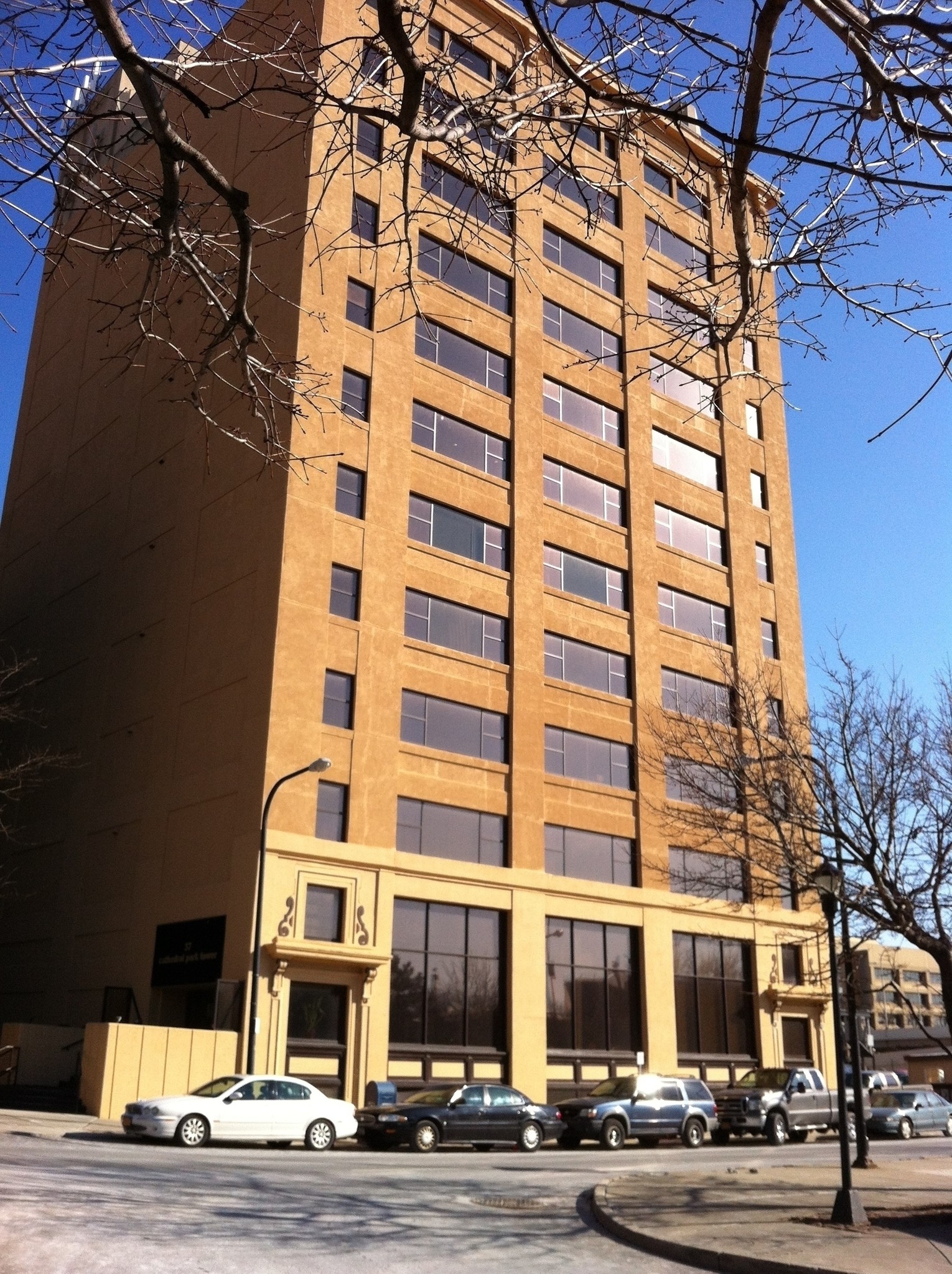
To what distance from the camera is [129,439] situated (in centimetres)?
4209

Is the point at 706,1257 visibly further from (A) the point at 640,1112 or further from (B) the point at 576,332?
(B) the point at 576,332

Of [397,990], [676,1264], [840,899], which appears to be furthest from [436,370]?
[676,1264]

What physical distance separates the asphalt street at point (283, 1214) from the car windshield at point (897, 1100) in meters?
17.1

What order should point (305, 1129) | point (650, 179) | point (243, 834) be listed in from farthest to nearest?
point (650, 179), point (243, 834), point (305, 1129)

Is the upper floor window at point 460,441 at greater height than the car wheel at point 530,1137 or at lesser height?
greater

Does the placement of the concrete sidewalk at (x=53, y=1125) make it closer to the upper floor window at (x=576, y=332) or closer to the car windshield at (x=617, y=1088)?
the car windshield at (x=617, y=1088)

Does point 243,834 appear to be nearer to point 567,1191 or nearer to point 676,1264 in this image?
point 567,1191

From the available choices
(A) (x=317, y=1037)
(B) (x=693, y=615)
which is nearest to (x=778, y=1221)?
(A) (x=317, y=1037)

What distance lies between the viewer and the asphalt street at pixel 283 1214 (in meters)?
9.25

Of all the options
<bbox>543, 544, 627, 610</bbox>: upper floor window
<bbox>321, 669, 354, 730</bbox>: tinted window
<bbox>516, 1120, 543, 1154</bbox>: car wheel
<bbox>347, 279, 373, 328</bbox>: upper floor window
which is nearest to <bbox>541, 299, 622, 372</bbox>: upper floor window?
<bbox>543, 544, 627, 610</bbox>: upper floor window

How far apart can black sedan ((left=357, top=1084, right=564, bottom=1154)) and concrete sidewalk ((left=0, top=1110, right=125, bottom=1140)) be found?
4.99 metres

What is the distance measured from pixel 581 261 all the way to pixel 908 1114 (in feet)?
100

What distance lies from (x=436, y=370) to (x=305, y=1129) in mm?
23217

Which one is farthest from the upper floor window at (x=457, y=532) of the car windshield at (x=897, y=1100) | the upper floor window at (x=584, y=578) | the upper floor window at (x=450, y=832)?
the car windshield at (x=897, y=1100)
